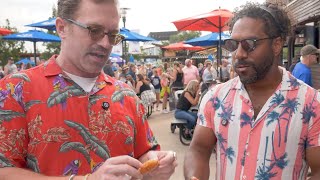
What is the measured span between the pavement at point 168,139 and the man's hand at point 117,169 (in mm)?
4555

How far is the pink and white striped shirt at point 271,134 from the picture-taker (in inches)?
78.2

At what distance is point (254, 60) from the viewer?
84.7 inches

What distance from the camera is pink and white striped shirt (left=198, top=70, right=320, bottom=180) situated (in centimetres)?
Result: 199

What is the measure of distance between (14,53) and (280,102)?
35.3 m

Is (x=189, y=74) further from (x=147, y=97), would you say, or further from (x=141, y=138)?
(x=141, y=138)

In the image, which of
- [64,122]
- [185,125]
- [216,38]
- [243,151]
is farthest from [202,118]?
[216,38]

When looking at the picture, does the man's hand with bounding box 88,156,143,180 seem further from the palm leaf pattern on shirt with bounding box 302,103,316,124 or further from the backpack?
the backpack

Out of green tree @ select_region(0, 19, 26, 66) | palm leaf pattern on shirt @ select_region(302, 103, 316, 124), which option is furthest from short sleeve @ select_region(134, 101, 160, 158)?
green tree @ select_region(0, 19, 26, 66)

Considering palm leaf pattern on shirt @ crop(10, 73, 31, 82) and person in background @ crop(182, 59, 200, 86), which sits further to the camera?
person in background @ crop(182, 59, 200, 86)

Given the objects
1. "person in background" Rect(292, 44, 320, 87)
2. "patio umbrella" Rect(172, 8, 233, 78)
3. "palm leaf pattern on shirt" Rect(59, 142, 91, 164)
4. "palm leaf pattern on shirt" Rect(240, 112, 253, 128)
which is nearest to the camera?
"palm leaf pattern on shirt" Rect(59, 142, 91, 164)

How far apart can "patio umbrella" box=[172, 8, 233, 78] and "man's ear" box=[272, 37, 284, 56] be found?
7.38m

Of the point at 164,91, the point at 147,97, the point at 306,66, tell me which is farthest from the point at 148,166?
the point at 164,91

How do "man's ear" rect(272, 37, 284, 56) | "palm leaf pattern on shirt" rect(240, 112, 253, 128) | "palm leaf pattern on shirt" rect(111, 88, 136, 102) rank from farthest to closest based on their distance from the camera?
1. "man's ear" rect(272, 37, 284, 56)
2. "palm leaf pattern on shirt" rect(240, 112, 253, 128)
3. "palm leaf pattern on shirt" rect(111, 88, 136, 102)

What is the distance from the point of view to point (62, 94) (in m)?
1.67
